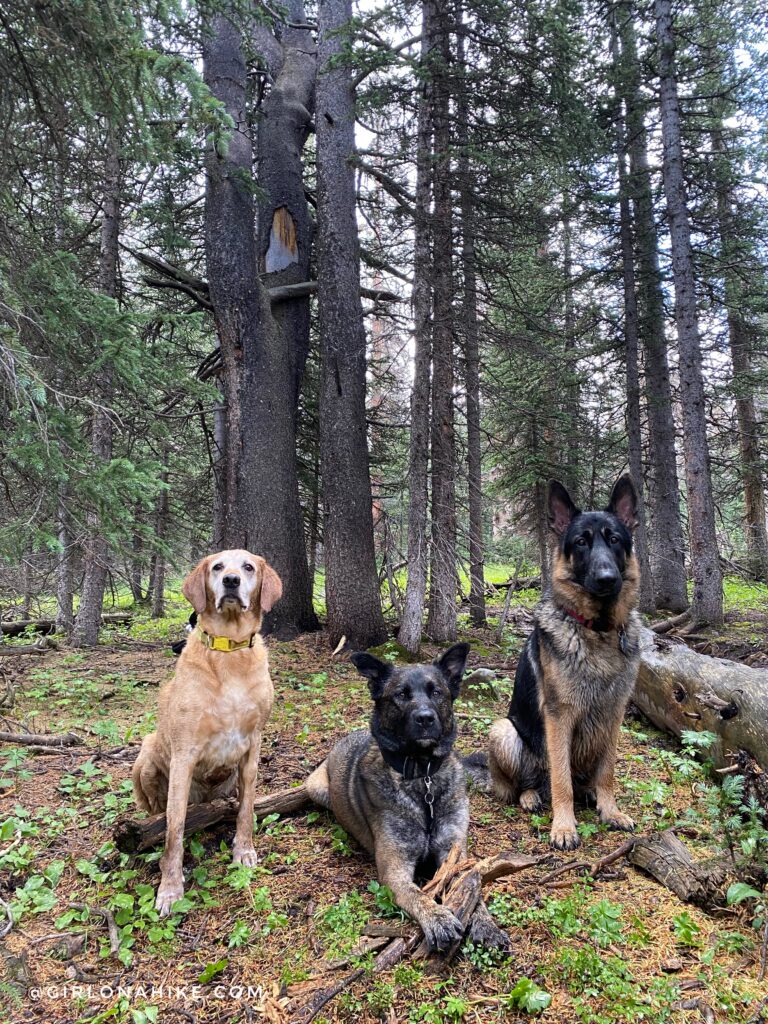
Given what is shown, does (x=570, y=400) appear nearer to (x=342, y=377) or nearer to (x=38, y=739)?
(x=342, y=377)

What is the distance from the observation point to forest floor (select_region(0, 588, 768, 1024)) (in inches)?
100

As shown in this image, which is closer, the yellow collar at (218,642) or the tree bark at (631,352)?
Answer: the yellow collar at (218,642)

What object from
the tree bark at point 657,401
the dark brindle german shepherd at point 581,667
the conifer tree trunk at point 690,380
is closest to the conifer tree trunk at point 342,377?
the dark brindle german shepherd at point 581,667

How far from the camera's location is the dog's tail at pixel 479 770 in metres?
4.85

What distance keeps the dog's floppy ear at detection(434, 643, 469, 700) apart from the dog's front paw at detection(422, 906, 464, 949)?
128 cm

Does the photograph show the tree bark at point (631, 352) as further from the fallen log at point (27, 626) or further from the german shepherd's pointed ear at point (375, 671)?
the fallen log at point (27, 626)

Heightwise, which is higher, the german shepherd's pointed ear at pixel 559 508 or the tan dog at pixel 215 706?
the german shepherd's pointed ear at pixel 559 508

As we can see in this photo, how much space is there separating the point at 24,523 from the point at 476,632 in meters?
8.30

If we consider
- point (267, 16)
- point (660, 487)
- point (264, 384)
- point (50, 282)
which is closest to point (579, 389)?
point (660, 487)

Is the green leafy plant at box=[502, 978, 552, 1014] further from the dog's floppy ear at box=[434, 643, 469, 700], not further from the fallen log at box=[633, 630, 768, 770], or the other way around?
the fallen log at box=[633, 630, 768, 770]

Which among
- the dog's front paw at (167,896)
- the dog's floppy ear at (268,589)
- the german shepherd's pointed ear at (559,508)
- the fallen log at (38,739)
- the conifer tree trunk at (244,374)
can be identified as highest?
the conifer tree trunk at (244,374)

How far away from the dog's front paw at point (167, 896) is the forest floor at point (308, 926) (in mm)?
75

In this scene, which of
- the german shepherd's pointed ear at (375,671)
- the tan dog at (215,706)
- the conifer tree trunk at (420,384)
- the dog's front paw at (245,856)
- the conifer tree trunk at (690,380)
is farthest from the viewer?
the conifer tree trunk at (690,380)

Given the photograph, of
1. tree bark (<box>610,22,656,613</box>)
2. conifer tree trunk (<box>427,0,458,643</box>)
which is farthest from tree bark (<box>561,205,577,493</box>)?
conifer tree trunk (<box>427,0,458,643</box>)
